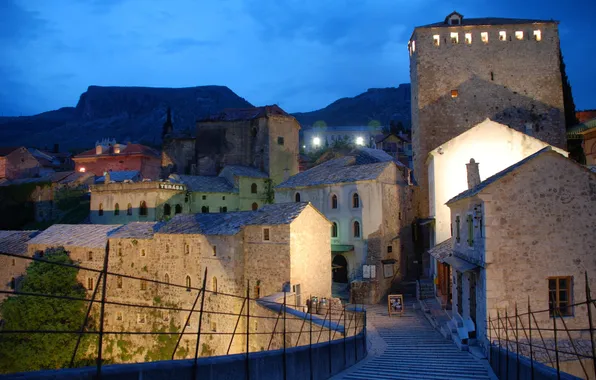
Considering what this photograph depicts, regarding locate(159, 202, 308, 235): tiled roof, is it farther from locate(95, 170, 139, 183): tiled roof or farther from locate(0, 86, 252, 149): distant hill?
locate(0, 86, 252, 149): distant hill

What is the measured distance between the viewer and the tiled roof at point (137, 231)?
32031 millimetres

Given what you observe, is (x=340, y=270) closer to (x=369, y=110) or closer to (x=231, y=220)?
(x=231, y=220)

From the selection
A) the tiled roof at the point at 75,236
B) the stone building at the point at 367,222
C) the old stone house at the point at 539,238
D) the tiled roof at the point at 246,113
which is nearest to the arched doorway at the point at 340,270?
the stone building at the point at 367,222

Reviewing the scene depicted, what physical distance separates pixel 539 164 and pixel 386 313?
13122mm

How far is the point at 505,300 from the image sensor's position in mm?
16141

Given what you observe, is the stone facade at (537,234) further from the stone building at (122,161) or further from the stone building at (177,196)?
the stone building at (122,161)

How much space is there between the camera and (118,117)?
445ft

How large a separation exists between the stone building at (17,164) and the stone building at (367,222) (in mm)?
43035

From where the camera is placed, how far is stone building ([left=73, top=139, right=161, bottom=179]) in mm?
59500

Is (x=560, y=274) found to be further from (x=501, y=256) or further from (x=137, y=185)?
(x=137, y=185)

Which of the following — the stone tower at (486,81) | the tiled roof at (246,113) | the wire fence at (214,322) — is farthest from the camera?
the tiled roof at (246,113)

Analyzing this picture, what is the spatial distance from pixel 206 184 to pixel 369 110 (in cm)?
11642

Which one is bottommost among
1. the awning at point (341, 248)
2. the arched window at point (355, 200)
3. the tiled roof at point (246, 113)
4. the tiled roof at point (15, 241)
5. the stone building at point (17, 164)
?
the awning at point (341, 248)

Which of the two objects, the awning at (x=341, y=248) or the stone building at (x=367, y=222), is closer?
the stone building at (x=367, y=222)
